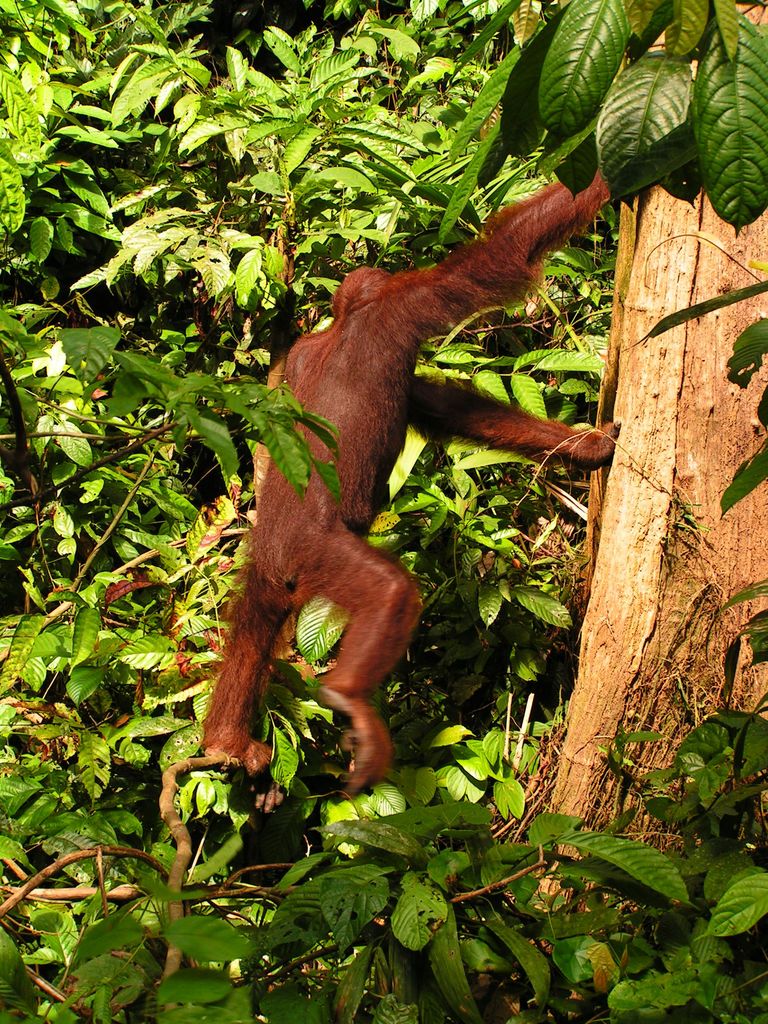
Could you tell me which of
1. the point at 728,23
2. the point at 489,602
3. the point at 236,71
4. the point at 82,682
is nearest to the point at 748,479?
the point at 728,23

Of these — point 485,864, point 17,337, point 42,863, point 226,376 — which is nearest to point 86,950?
point 485,864

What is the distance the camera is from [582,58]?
0.88 meters

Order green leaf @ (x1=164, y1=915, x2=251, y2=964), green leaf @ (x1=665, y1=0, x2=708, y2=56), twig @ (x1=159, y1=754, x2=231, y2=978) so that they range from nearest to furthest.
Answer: green leaf @ (x1=665, y1=0, x2=708, y2=56) → green leaf @ (x1=164, y1=915, x2=251, y2=964) → twig @ (x1=159, y1=754, x2=231, y2=978)

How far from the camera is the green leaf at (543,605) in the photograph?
11.2 feet

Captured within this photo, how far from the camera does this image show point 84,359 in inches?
48.7

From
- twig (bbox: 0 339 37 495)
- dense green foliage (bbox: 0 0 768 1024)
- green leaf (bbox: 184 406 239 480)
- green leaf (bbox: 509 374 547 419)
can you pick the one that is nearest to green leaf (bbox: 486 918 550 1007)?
dense green foliage (bbox: 0 0 768 1024)

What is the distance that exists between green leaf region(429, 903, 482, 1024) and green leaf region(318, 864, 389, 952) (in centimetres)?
13

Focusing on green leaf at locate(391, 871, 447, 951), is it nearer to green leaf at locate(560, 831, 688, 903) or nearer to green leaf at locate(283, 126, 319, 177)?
green leaf at locate(560, 831, 688, 903)

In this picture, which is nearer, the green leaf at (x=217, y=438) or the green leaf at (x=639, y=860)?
the green leaf at (x=217, y=438)

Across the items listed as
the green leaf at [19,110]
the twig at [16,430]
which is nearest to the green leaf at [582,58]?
the twig at [16,430]

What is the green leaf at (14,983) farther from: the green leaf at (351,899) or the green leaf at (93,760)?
the green leaf at (93,760)

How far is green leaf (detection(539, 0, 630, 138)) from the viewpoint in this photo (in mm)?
874

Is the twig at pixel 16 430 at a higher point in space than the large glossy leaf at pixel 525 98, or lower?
lower

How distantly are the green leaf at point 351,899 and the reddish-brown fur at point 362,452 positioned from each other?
1.19 meters
